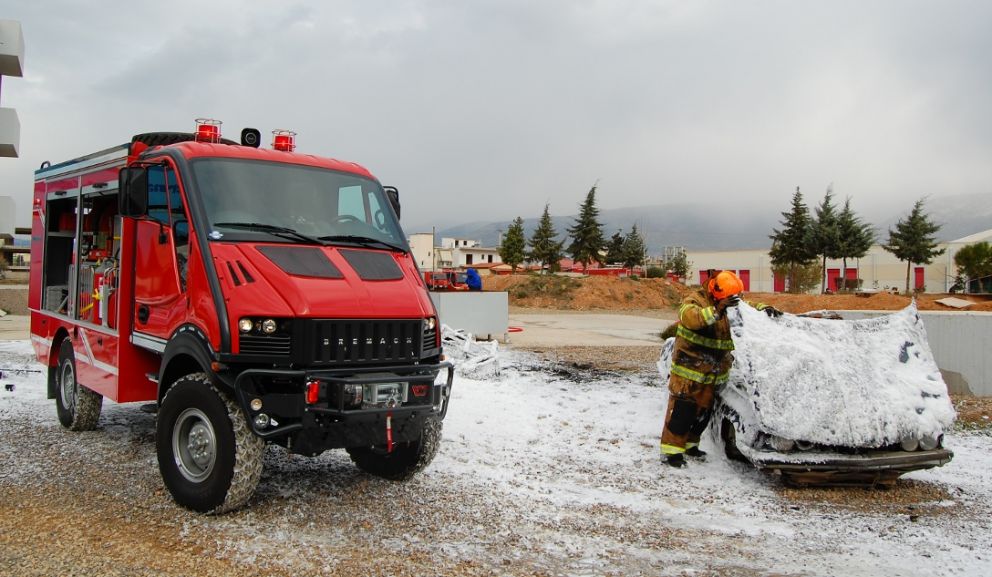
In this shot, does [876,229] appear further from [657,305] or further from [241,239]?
[241,239]

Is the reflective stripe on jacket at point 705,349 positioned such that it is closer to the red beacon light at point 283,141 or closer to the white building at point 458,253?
the red beacon light at point 283,141

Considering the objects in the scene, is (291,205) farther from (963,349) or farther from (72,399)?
(963,349)

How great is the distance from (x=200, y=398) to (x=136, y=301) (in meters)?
1.65

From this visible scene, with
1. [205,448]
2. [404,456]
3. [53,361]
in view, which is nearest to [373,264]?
[404,456]

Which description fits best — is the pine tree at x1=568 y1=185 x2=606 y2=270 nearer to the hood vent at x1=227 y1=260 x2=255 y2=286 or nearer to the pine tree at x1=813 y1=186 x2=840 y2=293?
the pine tree at x1=813 y1=186 x2=840 y2=293

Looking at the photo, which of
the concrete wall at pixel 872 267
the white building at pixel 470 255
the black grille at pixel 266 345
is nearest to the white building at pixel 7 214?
the black grille at pixel 266 345

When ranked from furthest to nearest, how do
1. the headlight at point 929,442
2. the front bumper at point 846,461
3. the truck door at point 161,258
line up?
the headlight at point 929,442 < the front bumper at point 846,461 < the truck door at point 161,258

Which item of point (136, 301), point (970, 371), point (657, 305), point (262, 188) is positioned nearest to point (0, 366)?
point (136, 301)

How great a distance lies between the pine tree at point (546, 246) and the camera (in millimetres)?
62875

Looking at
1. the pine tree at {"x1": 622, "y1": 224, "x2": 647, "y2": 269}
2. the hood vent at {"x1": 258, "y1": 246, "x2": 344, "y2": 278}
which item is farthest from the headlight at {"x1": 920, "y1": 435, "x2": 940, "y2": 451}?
the pine tree at {"x1": 622, "y1": 224, "x2": 647, "y2": 269}

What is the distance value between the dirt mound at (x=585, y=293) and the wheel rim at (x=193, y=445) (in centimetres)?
3696

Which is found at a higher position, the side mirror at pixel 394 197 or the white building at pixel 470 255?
the white building at pixel 470 255

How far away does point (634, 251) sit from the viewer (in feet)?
237

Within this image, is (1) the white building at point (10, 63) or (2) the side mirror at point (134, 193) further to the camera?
(1) the white building at point (10, 63)
